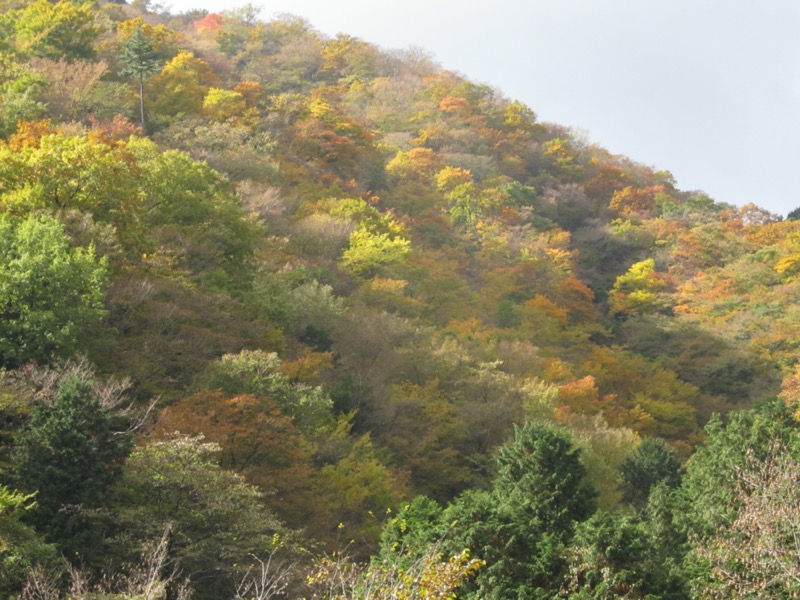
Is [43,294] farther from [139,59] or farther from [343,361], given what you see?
[139,59]

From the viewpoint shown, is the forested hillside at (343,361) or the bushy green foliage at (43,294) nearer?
the forested hillside at (343,361)

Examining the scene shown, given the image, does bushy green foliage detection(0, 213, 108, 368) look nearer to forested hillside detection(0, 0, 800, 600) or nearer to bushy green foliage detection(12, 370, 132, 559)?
forested hillside detection(0, 0, 800, 600)

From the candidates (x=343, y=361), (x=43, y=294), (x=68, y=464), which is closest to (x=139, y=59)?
(x=343, y=361)

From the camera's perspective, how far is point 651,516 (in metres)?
21.9

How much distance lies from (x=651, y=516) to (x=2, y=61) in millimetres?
30312

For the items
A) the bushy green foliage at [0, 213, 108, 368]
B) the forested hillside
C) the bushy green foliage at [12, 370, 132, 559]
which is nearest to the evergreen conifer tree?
the forested hillside

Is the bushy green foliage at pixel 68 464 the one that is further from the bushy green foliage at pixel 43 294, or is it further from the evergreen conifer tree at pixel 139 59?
the evergreen conifer tree at pixel 139 59

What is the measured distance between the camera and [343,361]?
29016mm

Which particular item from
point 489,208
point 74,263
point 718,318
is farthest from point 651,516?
point 489,208

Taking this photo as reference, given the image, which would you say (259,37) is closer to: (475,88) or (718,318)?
(475,88)

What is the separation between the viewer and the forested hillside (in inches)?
543

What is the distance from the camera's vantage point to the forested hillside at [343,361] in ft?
45.2

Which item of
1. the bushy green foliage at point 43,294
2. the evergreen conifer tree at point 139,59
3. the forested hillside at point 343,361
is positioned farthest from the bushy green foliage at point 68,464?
the evergreen conifer tree at point 139,59

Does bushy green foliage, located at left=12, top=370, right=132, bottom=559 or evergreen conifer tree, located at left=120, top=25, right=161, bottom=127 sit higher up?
evergreen conifer tree, located at left=120, top=25, right=161, bottom=127
